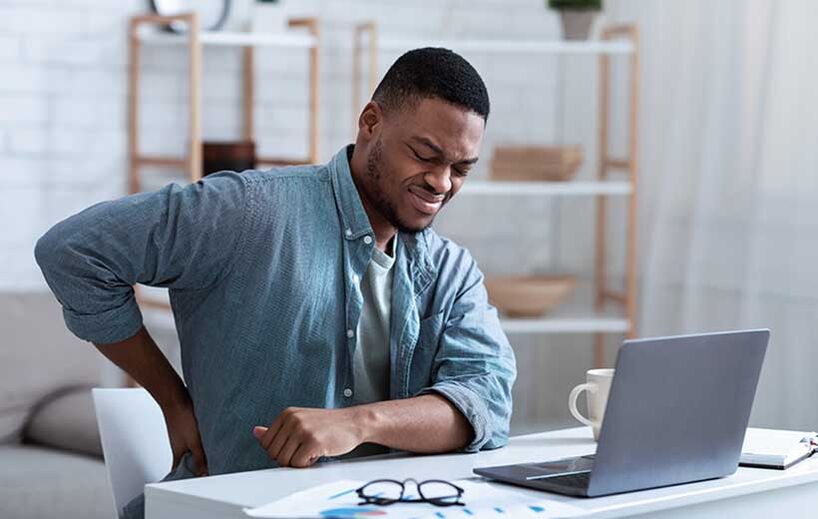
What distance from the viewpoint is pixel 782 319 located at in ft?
12.0

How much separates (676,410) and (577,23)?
2.65m

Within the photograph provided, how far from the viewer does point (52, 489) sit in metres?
3.04

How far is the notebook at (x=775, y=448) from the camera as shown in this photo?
6.12 feet

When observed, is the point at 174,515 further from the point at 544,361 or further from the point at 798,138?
the point at 544,361

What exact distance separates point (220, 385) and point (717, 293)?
2232mm

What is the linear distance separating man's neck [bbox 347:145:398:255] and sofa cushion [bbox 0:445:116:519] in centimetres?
132

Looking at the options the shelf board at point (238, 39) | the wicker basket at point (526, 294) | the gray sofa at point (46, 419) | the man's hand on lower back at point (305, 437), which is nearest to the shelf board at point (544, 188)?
the wicker basket at point (526, 294)

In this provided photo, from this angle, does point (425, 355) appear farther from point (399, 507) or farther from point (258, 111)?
point (258, 111)

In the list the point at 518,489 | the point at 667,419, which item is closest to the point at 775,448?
the point at 667,419

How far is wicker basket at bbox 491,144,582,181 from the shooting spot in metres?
4.07

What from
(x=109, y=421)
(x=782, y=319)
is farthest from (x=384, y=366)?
(x=782, y=319)

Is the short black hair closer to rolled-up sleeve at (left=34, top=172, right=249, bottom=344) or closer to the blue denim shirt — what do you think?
the blue denim shirt

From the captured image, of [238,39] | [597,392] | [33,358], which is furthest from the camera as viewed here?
[238,39]

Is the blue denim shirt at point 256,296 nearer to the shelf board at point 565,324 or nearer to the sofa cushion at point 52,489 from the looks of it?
the sofa cushion at point 52,489
